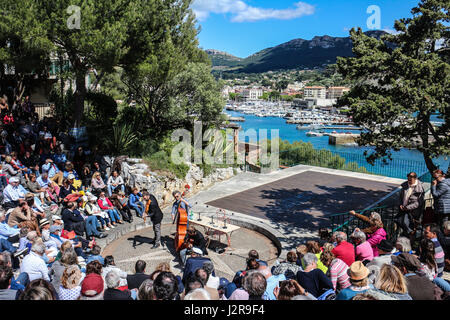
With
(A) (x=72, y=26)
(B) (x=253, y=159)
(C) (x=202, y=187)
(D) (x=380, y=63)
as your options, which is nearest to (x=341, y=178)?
(B) (x=253, y=159)

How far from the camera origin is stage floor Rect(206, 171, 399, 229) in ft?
39.7

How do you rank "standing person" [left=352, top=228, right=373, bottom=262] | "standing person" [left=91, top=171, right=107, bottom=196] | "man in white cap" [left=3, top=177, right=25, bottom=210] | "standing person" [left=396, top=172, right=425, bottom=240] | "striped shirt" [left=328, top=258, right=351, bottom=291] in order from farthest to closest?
"standing person" [left=91, top=171, right=107, bottom=196] < "man in white cap" [left=3, top=177, right=25, bottom=210] < "standing person" [left=396, top=172, right=425, bottom=240] < "standing person" [left=352, top=228, right=373, bottom=262] < "striped shirt" [left=328, top=258, right=351, bottom=291]

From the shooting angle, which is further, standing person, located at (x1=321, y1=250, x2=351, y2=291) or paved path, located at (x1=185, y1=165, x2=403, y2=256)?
paved path, located at (x1=185, y1=165, x2=403, y2=256)

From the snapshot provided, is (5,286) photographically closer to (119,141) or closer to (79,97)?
(119,141)

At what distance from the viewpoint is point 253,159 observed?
20.0m

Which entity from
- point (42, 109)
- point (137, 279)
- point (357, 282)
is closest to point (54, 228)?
Result: point (137, 279)

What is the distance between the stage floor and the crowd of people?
11.4ft

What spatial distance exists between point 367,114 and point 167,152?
8.92 m

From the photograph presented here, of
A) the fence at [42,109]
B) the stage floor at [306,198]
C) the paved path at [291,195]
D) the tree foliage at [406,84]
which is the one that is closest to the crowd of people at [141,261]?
the paved path at [291,195]

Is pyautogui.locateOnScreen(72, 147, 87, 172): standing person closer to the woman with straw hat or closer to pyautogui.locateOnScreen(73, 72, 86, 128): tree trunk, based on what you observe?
pyautogui.locateOnScreen(73, 72, 86, 128): tree trunk

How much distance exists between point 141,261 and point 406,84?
814 centimetres

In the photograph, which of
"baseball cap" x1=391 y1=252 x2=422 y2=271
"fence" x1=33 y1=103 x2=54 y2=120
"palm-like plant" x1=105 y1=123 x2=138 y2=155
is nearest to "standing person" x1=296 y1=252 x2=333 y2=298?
"baseball cap" x1=391 y1=252 x2=422 y2=271

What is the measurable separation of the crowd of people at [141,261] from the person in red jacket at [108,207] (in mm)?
32

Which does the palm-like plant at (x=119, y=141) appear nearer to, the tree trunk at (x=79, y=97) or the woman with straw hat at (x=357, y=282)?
the tree trunk at (x=79, y=97)
